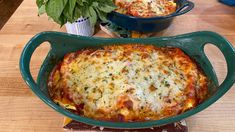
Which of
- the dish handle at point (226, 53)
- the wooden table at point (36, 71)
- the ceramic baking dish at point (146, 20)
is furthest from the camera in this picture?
the ceramic baking dish at point (146, 20)

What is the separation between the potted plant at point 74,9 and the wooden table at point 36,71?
0.14m

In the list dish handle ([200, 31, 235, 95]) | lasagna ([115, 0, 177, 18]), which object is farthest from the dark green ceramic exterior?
lasagna ([115, 0, 177, 18])

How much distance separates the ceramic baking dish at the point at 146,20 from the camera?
75cm

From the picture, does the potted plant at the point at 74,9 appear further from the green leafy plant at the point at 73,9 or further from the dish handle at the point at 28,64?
the dish handle at the point at 28,64

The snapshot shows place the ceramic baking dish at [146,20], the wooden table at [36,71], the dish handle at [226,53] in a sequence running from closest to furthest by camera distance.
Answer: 1. the dish handle at [226,53]
2. the wooden table at [36,71]
3. the ceramic baking dish at [146,20]

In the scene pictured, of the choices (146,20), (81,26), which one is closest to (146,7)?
(146,20)

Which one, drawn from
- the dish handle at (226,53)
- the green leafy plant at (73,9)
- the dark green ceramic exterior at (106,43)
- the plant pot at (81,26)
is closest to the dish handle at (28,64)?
the dark green ceramic exterior at (106,43)

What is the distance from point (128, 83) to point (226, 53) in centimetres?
22

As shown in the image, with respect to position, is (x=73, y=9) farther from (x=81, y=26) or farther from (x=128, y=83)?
(x=128, y=83)

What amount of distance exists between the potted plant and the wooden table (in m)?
0.14

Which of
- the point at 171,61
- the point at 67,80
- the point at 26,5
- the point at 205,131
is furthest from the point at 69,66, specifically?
the point at 26,5

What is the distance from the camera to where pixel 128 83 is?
0.60m

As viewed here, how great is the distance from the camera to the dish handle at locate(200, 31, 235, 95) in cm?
52

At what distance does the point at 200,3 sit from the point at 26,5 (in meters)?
0.69
